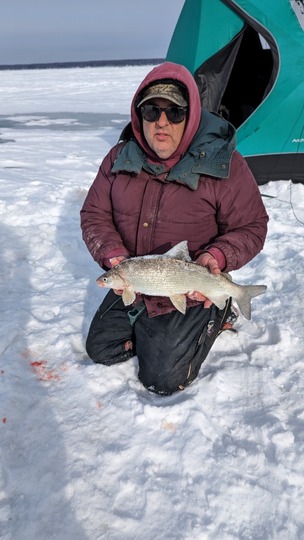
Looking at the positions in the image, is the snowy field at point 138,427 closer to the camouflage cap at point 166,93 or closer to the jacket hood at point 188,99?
the jacket hood at point 188,99

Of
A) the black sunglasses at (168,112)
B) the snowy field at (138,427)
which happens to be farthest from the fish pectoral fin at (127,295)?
the black sunglasses at (168,112)

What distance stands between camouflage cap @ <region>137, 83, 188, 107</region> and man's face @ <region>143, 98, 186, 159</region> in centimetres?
5

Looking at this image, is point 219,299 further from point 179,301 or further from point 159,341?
point 159,341

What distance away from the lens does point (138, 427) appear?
8.82 feet

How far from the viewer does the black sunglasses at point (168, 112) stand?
2816 mm

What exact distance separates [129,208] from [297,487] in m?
1.99

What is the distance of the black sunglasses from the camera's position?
282 cm

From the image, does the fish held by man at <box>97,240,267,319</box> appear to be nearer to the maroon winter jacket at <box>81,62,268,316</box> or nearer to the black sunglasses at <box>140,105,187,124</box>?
the maroon winter jacket at <box>81,62,268,316</box>

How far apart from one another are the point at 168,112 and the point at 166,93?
4.6 inches

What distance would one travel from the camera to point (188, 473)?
240 centimetres

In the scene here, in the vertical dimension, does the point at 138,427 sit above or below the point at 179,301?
below

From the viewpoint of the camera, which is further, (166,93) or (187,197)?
(187,197)

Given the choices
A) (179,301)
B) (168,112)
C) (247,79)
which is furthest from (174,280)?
(247,79)

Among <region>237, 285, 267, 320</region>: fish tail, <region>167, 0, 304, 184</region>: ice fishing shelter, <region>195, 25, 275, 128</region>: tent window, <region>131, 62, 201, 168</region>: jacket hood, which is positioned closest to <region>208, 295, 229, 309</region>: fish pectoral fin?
<region>237, 285, 267, 320</region>: fish tail
